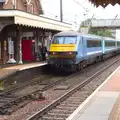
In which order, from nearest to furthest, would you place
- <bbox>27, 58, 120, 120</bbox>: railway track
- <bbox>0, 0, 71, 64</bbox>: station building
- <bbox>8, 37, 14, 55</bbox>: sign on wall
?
<bbox>27, 58, 120, 120</bbox>: railway track < <bbox>0, 0, 71, 64</bbox>: station building < <bbox>8, 37, 14, 55</bbox>: sign on wall

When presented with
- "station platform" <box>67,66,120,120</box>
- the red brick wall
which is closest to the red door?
the red brick wall

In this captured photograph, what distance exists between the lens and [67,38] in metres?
25.4

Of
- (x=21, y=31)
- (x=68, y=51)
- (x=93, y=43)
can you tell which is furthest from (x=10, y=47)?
(x=93, y=43)

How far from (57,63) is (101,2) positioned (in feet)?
64.9

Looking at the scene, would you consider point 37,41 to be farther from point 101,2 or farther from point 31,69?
point 101,2

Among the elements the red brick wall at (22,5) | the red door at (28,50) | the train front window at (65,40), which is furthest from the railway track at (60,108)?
the red brick wall at (22,5)

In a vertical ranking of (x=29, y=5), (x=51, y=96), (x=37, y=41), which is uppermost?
(x=29, y=5)

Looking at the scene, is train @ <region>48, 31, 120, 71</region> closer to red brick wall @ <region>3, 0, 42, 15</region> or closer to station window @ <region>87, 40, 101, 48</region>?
station window @ <region>87, 40, 101, 48</region>

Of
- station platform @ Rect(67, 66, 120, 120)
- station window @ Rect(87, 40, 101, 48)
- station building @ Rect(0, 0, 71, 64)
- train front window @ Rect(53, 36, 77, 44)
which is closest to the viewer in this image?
station platform @ Rect(67, 66, 120, 120)

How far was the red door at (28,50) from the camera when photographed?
32.1 meters

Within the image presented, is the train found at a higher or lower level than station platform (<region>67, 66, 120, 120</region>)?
higher

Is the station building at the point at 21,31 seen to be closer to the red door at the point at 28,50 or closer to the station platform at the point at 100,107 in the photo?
the red door at the point at 28,50

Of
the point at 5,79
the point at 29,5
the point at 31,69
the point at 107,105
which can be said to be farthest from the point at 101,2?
the point at 29,5

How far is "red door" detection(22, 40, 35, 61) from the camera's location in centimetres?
3209
